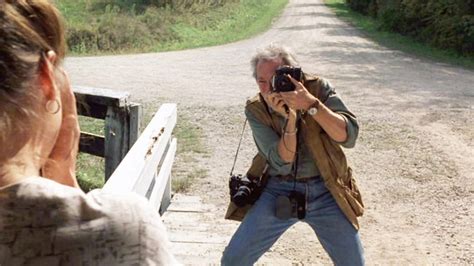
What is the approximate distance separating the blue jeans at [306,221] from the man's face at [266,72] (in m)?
0.52

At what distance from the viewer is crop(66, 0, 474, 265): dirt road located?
6156 millimetres

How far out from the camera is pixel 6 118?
1.25 metres

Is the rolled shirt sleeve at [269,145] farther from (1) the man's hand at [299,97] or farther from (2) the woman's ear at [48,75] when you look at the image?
(2) the woman's ear at [48,75]

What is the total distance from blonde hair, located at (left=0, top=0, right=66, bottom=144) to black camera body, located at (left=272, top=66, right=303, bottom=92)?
218 cm

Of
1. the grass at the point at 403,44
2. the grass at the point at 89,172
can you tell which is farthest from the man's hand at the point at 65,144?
the grass at the point at 403,44

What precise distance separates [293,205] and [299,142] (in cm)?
33

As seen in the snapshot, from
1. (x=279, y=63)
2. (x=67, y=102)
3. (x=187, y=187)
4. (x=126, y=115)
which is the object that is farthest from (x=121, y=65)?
(x=67, y=102)

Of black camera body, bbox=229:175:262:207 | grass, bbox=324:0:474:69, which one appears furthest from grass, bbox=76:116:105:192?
grass, bbox=324:0:474:69

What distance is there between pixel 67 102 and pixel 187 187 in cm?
604

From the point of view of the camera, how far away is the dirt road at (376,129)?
616cm

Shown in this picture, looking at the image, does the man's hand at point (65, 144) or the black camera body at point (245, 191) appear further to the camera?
the black camera body at point (245, 191)

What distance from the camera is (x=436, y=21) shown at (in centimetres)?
2477

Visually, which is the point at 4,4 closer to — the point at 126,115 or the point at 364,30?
the point at 126,115

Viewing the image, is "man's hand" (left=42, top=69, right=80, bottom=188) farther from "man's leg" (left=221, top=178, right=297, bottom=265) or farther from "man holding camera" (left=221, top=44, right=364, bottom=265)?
"man's leg" (left=221, top=178, right=297, bottom=265)
